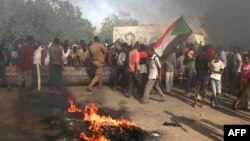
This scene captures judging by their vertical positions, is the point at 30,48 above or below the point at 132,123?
above

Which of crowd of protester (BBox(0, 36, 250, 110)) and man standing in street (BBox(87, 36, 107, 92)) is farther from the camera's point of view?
man standing in street (BBox(87, 36, 107, 92))

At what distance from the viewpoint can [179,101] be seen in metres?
13.2

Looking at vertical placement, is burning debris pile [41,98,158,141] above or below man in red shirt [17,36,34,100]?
below

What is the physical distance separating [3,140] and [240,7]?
2895 centimetres

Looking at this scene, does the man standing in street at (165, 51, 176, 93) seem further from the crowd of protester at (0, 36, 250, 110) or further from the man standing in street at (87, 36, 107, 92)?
the man standing in street at (87, 36, 107, 92)

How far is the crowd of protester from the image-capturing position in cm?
1194

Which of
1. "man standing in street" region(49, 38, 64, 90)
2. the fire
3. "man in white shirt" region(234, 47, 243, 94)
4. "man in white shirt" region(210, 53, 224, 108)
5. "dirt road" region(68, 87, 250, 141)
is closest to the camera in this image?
the fire

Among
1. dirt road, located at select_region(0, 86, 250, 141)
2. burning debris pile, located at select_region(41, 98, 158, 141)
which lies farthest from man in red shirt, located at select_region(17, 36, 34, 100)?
burning debris pile, located at select_region(41, 98, 158, 141)

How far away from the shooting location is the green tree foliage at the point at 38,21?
53625 mm

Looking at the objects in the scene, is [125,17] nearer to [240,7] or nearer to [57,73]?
[240,7]

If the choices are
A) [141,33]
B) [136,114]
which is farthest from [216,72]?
[141,33]

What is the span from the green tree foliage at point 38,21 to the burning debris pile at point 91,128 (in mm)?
39452

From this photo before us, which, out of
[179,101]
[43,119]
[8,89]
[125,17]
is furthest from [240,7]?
[125,17]

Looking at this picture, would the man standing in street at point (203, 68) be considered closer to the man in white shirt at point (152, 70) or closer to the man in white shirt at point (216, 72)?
the man in white shirt at point (216, 72)
